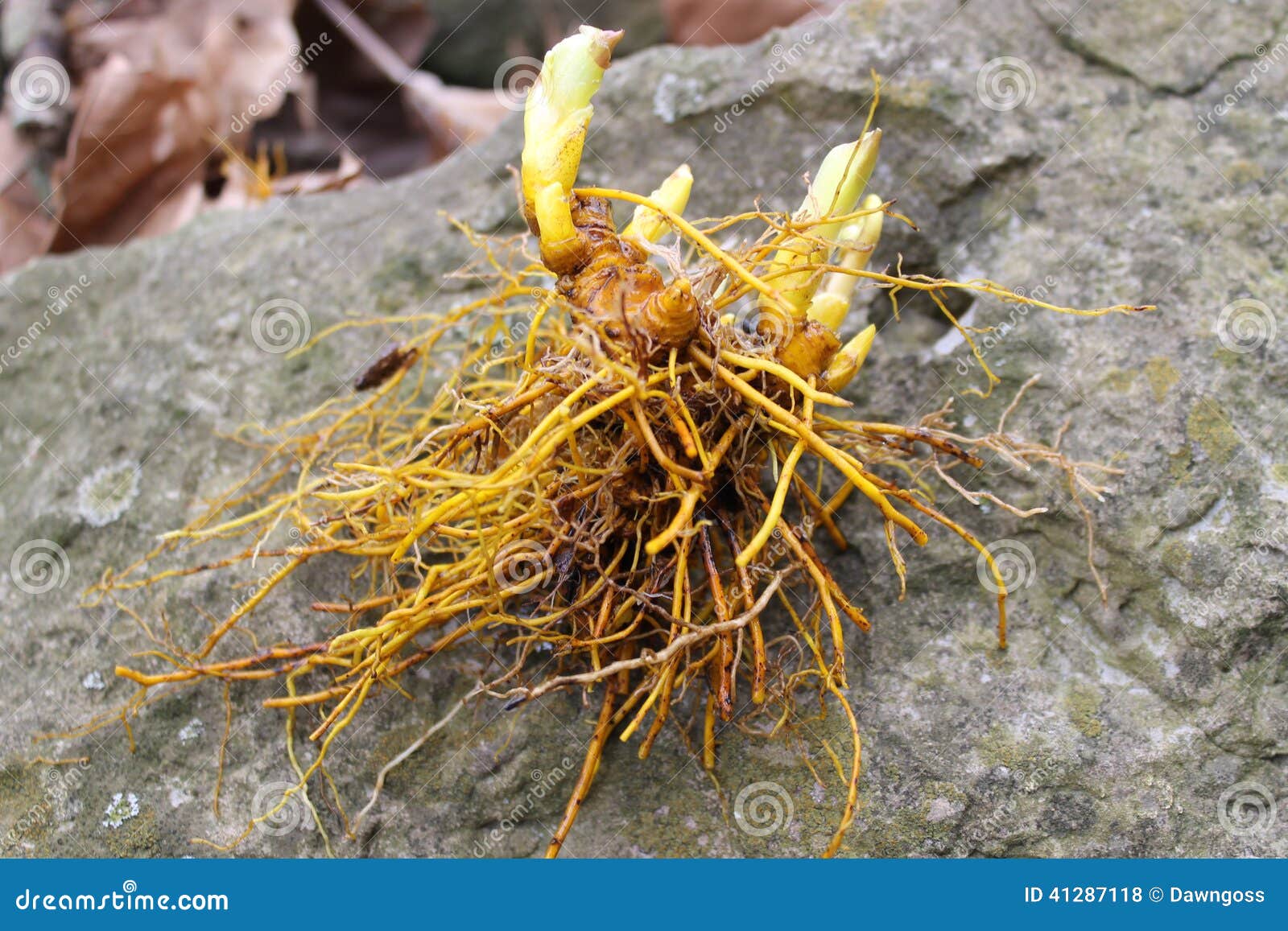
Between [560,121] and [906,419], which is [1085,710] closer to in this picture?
[906,419]

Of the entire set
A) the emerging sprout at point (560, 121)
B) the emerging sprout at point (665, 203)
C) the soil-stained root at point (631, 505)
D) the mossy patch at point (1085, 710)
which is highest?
the emerging sprout at point (560, 121)

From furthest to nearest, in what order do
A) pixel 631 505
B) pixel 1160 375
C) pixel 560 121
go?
pixel 1160 375, pixel 631 505, pixel 560 121

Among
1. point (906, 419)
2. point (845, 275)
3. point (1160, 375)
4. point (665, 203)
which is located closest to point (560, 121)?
point (665, 203)

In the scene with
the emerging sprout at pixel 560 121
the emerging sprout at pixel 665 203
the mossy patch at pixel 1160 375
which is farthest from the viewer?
the mossy patch at pixel 1160 375

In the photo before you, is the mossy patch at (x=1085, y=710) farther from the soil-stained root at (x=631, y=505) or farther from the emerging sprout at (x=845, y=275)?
A: the emerging sprout at (x=845, y=275)

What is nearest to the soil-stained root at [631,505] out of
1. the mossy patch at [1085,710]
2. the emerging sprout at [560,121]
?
the emerging sprout at [560,121]

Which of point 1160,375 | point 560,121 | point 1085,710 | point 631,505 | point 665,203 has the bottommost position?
point 1085,710

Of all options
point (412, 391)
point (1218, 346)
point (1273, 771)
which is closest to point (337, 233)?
point (412, 391)
